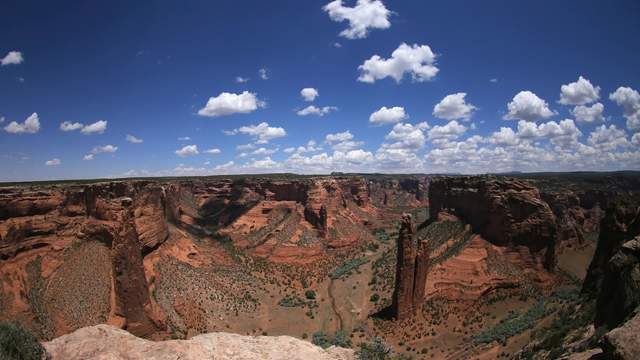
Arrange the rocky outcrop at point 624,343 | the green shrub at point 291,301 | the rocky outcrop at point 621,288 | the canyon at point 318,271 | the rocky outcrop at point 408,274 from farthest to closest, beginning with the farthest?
the green shrub at point 291,301
the rocky outcrop at point 408,274
the canyon at point 318,271
the rocky outcrop at point 621,288
the rocky outcrop at point 624,343

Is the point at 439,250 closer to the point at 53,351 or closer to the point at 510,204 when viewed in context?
the point at 510,204

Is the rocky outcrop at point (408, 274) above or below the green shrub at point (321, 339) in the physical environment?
above

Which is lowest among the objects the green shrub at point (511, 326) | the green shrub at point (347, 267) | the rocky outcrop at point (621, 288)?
the green shrub at point (347, 267)

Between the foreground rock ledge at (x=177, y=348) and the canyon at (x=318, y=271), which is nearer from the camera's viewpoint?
the foreground rock ledge at (x=177, y=348)

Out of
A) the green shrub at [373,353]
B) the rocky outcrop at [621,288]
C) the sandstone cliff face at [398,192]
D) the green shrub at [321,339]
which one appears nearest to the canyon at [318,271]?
the rocky outcrop at [621,288]

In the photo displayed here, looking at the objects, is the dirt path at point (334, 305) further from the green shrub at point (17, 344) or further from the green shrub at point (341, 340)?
the green shrub at point (17, 344)

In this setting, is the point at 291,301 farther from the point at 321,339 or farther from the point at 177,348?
the point at 177,348

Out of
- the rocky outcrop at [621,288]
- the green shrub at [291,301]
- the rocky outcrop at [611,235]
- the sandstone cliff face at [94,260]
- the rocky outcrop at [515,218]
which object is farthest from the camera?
the green shrub at [291,301]

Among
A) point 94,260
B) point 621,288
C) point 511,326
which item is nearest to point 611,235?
point 511,326
